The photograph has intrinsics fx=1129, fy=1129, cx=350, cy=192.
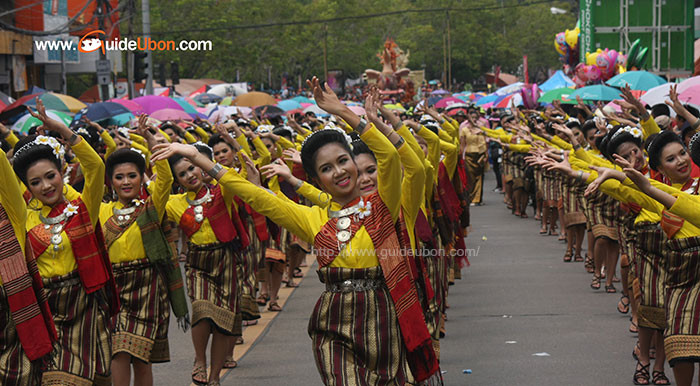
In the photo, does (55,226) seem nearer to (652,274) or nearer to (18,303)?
(18,303)

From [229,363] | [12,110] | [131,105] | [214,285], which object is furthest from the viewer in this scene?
[131,105]

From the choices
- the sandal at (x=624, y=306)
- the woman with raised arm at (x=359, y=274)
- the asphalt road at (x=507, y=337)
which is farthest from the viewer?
the sandal at (x=624, y=306)

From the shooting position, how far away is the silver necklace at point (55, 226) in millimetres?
6344

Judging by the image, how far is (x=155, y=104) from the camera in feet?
70.7

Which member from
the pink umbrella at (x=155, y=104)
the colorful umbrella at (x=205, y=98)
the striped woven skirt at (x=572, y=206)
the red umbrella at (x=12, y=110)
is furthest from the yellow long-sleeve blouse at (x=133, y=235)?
the colorful umbrella at (x=205, y=98)

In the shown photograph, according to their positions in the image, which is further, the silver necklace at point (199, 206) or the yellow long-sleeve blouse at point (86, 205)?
the silver necklace at point (199, 206)

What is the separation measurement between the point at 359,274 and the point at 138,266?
8.22 ft

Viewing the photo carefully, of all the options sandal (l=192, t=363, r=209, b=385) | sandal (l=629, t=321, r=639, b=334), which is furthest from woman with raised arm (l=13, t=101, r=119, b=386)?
sandal (l=629, t=321, r=639, b=334)

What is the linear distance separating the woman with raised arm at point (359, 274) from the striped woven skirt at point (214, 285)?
9.34ft

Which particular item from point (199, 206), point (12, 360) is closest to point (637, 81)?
point (199, 206)

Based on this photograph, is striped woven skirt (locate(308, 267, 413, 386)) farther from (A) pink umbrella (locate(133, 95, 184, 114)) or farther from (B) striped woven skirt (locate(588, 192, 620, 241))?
(A) pink umbrella (locate(133, 95, 184, 114))

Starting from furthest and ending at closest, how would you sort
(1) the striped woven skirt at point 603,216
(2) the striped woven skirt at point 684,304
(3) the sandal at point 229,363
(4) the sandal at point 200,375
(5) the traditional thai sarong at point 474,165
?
(5) the traditional thai sarong at point 474,165
(1) the striped woven skirt at point 603,216
(3) the sandal at point 229,363
(4) the sandal at point 200,375
(2) the striped woven skirt at point 684,304

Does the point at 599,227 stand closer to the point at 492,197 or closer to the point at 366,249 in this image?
the point at 366,249

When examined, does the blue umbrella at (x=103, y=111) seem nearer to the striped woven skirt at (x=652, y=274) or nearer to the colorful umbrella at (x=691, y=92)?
the colorful umbrella at (x=691, y=92)
